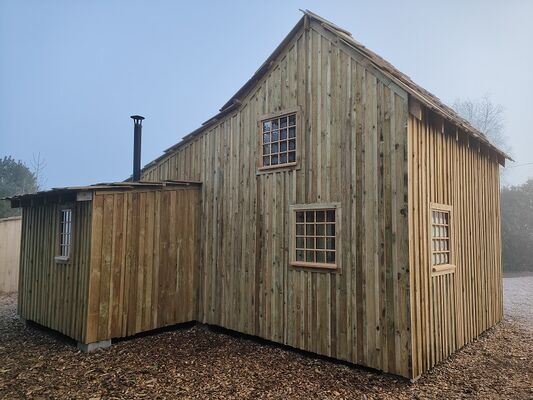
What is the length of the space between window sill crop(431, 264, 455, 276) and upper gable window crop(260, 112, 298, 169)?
9.97ft

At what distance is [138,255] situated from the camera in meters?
7.52

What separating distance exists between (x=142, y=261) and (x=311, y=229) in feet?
12.0

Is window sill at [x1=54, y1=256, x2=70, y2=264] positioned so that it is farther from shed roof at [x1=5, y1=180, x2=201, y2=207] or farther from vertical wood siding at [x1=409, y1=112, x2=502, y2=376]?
vertical wood siding at [x1=409, y1=112, x2=502, y2=376]

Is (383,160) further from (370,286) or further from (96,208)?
(96,208)

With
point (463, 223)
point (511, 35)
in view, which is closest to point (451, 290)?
point (463, 223)

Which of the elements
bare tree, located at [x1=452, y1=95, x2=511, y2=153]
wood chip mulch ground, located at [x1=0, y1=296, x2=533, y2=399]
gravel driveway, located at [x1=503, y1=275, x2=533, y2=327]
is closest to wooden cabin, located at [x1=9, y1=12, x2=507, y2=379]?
wood chip mulch ground, located at [x1=0, y1=296, x2=533, y2=399]

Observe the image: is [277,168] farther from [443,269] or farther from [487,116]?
[487,116]

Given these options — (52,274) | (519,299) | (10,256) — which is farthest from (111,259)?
(519,299)

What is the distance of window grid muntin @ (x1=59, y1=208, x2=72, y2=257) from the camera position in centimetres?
756

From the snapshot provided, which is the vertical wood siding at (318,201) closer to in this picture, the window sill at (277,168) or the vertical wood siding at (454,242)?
the window sill at (277,168)

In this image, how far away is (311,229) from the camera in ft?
21.6

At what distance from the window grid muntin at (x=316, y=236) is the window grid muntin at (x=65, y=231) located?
476cm

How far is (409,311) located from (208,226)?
15.9 ft

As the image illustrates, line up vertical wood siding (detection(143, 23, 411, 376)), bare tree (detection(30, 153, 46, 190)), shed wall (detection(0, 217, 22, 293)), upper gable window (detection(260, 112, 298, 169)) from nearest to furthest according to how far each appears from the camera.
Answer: vertical wood siding (detection(143, 23, 411, 376)), upper gable window (detection(260, 112, 298, 169)), shed wall (detection(0, 217, 22, 293)), bare tree (detection(30, 153, 46, 190))
